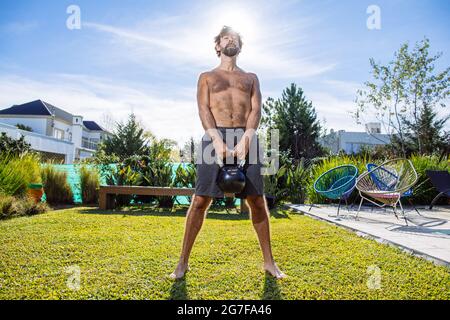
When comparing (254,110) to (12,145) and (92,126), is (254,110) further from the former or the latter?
(92,126)

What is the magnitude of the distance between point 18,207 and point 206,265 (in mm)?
4686

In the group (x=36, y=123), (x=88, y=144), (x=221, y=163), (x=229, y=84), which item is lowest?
(x=221, y=163)

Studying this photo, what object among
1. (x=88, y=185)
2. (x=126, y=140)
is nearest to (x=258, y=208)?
(x=88, y=185)

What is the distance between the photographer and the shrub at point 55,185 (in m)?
7.58

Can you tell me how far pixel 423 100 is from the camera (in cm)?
1686

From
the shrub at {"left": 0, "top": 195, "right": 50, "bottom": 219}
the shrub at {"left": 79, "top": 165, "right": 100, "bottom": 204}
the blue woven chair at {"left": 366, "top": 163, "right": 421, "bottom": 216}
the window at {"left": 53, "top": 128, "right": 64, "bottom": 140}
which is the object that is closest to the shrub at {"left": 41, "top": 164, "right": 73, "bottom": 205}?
the shrub at {"left": 79, "top": 165, "right": 100, "bottom": 204}

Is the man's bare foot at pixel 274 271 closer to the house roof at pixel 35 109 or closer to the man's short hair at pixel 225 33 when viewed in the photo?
the man's short hair at pixel 225 33

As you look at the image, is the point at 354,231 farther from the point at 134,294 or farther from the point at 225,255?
the point at 134,294

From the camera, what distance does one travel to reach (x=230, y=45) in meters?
2.57

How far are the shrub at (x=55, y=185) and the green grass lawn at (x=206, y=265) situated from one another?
344cm

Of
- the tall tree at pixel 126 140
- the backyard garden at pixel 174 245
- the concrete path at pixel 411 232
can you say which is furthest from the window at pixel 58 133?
the concrete path at pixel 411 232

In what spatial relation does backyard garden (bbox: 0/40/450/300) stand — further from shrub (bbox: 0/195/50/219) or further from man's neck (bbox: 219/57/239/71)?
man's neck (bbox: 219/57/239/71)

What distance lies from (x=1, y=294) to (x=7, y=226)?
3.07 meters

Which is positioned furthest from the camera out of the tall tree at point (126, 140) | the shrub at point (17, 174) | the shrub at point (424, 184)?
the tall tree at point (126, 140)
